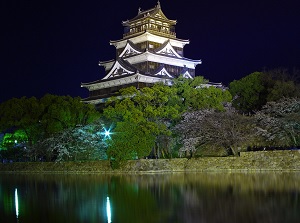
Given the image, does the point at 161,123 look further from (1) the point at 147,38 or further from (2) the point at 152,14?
(2) the point at 152,14

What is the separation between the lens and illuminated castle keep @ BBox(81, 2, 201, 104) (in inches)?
1820

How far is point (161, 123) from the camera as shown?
3325 cm

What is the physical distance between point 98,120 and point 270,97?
552 inches

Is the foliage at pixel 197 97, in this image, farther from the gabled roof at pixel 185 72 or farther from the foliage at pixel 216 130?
the gabled roof at pixel 185 72

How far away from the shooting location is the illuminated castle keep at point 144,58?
4622 centimetres

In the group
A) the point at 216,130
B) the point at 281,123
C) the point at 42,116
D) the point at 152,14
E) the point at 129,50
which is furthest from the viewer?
the point at 152,14

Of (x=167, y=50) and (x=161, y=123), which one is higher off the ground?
(x=167, y=50)

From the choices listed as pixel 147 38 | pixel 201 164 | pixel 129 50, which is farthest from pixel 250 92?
pixel 129 50

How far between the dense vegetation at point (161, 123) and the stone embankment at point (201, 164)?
824mm

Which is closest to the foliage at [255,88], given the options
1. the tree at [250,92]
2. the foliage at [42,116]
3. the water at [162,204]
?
the tree at [250,92]

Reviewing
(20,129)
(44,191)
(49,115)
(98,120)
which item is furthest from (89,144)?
(44,191)

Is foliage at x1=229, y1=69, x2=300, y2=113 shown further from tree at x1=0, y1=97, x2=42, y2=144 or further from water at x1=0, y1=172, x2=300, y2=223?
water at x1=0, y1=172, x2=300, y2=223

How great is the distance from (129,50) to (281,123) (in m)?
22.8

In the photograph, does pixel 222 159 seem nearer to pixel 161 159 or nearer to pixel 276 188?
pixel 161 159
